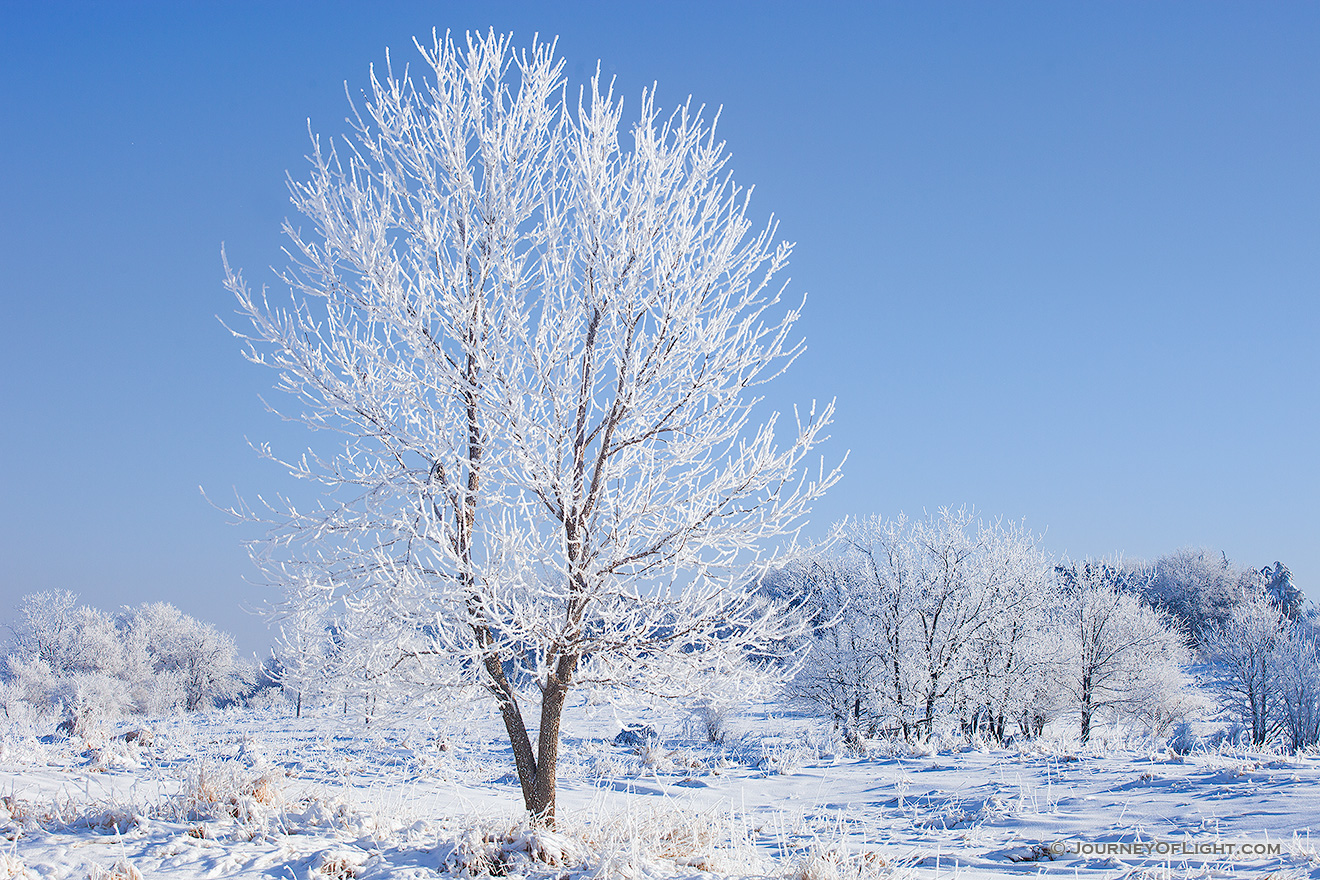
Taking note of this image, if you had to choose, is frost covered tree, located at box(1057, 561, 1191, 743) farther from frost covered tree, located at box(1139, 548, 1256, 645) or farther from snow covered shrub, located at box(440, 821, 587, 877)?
frost covered tree, located at box(1139, 548, 1256, 645)

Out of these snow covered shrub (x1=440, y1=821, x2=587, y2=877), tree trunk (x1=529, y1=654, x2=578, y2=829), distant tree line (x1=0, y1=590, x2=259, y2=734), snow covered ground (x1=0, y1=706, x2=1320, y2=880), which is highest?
tree trunk (x1=529, y1=654, x2=578, y2=829)

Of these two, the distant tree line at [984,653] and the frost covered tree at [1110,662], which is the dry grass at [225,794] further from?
the frost covered tree at [1110,662]

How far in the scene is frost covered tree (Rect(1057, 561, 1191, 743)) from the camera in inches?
1021

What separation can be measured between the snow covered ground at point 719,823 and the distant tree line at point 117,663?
106 feet

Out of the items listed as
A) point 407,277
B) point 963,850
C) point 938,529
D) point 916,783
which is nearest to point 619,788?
point 916,783

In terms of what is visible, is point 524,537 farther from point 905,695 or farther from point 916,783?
point 905,695

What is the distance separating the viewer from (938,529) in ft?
76.8

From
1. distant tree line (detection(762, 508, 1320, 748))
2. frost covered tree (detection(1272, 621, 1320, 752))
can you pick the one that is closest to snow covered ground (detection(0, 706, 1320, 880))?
distant tree line (detection(762, 508, 1320, 748))

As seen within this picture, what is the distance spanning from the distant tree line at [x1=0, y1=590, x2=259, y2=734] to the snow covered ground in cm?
3245

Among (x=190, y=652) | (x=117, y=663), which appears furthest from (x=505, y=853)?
(x=190, y=652)

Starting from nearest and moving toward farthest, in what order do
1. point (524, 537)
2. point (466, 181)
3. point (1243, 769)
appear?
point (524, 537)
point (466, 181)
point (1243, 769)

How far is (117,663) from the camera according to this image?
142 ft

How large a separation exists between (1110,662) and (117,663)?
50.9 metres

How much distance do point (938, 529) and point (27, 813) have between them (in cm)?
2240
